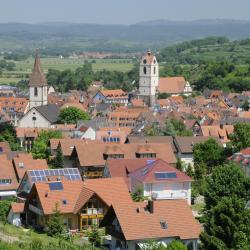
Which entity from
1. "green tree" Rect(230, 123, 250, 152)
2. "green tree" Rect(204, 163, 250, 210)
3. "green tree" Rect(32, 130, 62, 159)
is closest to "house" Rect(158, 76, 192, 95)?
"green tree" Rect(32, 130, 62, 159)

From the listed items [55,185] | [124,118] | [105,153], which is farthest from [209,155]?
[124,118]

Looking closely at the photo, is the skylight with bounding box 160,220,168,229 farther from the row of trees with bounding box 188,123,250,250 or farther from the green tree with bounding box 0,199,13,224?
the green tree with bounding box 0,199,13,224

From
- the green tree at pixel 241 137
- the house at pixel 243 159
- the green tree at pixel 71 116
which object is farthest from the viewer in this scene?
the green tree at pixel 71 116

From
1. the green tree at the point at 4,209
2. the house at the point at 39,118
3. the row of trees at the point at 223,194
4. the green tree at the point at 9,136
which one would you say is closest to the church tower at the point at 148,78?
the house at the point at 39,118

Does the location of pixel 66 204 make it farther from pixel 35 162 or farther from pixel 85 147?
pixel 85 147

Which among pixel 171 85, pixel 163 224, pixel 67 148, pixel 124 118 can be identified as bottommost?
pixel 171 85

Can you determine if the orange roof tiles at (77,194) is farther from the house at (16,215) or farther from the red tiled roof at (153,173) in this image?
the red tiled roof at (153,173)

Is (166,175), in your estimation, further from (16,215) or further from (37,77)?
(37,77)
